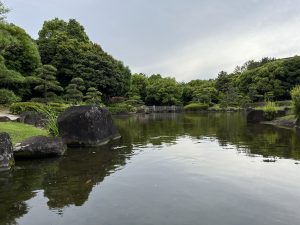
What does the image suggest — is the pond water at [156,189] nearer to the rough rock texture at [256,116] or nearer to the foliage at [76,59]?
the rough rock texture at [256,116]

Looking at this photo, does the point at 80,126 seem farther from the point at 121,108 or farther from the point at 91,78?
the point at 91,78

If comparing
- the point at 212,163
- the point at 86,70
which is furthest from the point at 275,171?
the point at 86,70

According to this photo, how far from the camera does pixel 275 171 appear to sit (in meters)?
8.52

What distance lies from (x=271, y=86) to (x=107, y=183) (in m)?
62.3

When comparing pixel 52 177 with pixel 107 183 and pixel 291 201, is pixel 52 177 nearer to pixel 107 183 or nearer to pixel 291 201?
pixel 107 183

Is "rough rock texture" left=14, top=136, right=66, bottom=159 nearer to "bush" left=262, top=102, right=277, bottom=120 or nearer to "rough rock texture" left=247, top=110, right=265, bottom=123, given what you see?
"rough rock texture" left=247, top=110, right=265, bottom=123

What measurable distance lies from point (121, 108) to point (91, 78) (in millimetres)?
6903

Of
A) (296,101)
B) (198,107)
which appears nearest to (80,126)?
(296,101)

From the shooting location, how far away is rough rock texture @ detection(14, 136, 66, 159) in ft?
34.4

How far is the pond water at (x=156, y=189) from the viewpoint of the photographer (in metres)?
5.41

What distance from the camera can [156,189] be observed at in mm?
7086

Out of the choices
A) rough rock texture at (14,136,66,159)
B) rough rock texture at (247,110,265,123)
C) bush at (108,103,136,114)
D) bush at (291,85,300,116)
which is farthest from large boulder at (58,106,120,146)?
bush at (108,103,136,114)

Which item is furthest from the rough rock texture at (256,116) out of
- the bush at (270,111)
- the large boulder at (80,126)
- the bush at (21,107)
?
the bush at (21,107)

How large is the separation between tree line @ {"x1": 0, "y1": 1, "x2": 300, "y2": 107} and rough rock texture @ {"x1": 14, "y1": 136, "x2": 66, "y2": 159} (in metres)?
19.9
